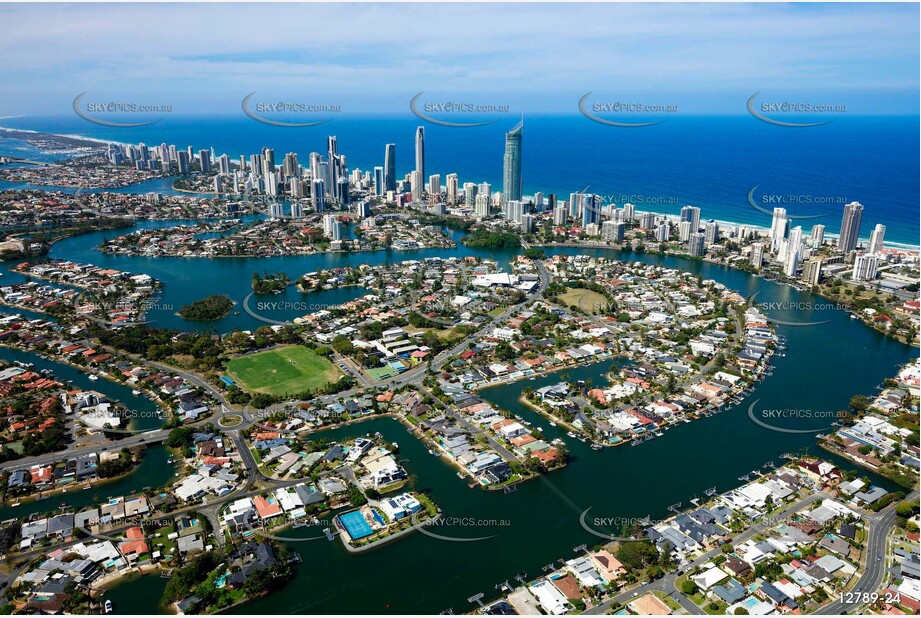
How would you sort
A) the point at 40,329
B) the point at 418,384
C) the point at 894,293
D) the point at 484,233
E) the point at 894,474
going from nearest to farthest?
1. the point at 894,474
2. the point at 418,384
3. the point at 40,329
4. the point at 894,293
5. the point at 484,233

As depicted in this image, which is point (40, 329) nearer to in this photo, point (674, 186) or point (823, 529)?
point (823, 529)

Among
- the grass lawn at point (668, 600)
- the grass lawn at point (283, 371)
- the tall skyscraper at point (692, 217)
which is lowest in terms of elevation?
the grass lawn at point (668, 600)

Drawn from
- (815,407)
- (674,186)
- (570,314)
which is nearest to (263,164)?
(674,186)
